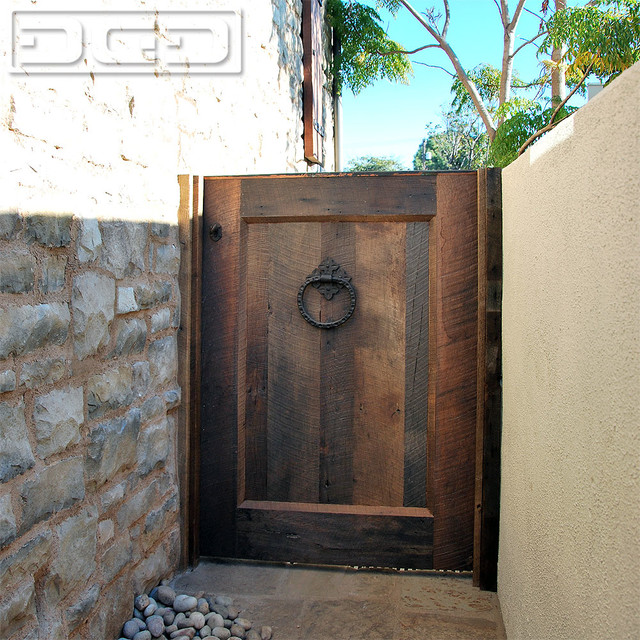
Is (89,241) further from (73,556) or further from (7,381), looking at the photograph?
(73,556)

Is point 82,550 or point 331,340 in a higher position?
point 331,340

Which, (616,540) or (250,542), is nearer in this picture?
(616,540)

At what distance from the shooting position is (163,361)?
2.30 m

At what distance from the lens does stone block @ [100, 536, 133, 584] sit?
6.21 ft

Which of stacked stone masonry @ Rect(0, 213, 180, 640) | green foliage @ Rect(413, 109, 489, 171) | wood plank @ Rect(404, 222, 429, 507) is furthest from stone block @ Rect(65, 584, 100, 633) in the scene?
green foliage @ Rect(413, 109, 489, 171)

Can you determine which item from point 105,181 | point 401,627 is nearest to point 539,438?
point 401,627

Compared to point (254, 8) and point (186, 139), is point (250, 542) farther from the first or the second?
point (254, 8)

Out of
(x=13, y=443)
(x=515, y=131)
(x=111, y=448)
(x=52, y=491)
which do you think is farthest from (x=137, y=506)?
(x=515, y=131)

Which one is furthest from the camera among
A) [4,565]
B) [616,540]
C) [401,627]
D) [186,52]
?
[186,52]

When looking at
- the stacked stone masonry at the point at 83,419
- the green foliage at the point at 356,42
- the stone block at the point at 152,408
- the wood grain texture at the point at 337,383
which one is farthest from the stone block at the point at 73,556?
the green foliage at the point at 356,42

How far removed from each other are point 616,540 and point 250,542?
172 cm

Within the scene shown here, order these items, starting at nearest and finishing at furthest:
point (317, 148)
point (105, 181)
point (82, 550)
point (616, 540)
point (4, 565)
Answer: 1. point (616, 540)
2. point (4, 565)
3. point (82, 550)
4. point (105, 181)
5. point (317, 148)

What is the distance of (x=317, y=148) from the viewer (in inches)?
222

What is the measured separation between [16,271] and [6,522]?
1.82 feet
